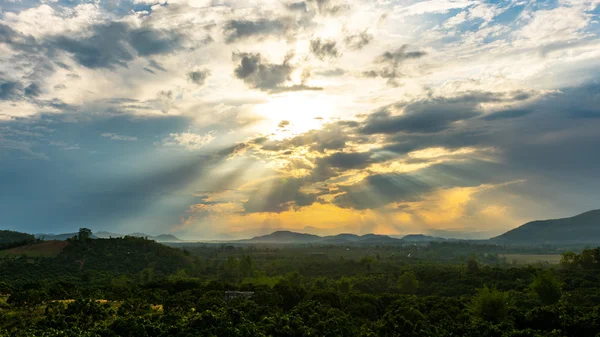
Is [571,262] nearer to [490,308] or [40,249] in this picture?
[490,308]

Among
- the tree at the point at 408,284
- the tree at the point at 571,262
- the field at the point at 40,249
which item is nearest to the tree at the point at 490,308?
the tree at the point at 408,284

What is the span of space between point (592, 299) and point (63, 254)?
167 metres

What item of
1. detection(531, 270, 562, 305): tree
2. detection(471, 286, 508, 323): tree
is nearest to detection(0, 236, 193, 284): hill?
detection(471, 286, 508, 323): tree

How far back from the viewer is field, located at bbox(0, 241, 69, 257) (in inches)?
5458

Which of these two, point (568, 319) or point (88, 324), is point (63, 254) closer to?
point (88, 324)

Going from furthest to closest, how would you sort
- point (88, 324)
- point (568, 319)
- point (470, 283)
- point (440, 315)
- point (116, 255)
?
point (116, 255) → point (470, 283) → point (440, 315) → point (568, 319) → point (88, 324)

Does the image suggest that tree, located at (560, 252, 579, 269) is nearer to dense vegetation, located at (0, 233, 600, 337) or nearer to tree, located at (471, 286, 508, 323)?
dense vegetation, located at (0, 233, 600, 337)

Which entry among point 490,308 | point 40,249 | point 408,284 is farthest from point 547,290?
point 40,249

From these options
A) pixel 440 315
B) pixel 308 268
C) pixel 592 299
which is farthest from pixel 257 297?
pixel 308 268

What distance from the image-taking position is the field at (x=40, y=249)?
139 metres

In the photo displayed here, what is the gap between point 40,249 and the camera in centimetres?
14788

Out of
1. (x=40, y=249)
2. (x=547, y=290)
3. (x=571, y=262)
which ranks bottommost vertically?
(x=571, y=262)

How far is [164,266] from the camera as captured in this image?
6422 inches

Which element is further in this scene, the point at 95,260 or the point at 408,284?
the point at 95,260
